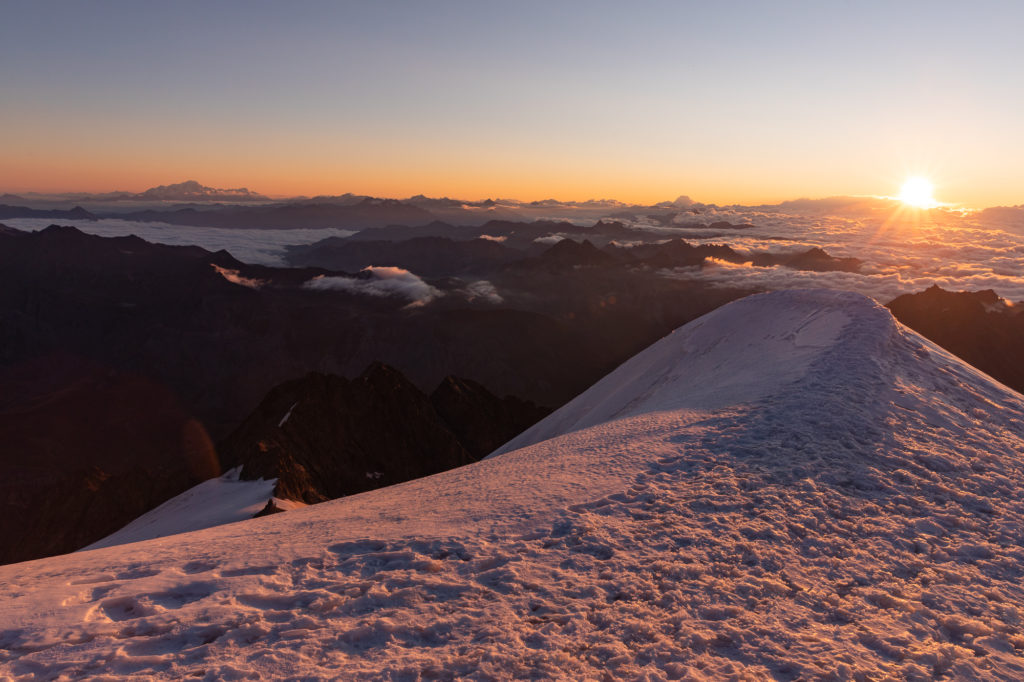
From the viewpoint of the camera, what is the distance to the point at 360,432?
85.8 metres

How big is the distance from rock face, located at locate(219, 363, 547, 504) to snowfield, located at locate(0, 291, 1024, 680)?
48.8m

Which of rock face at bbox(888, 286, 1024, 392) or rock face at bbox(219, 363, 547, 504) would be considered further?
rock face at bbox(888, 286, 1024, 392)

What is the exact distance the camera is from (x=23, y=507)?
8550 cm

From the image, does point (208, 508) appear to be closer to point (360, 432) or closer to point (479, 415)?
point (360, 432)

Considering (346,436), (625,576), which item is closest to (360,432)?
(346,436)

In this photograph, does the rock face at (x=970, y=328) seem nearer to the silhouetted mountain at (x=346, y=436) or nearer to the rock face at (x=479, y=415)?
the rock face at (x=479, y=415)

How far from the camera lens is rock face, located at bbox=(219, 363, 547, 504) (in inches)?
2557

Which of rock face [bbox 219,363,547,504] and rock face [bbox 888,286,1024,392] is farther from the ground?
rock face [bbox 888,286,1024,392]

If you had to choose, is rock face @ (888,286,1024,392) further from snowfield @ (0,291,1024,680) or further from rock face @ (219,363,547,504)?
snowfield @ (0,291,1024,680)

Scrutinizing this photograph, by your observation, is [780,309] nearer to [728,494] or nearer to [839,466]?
[839,466]

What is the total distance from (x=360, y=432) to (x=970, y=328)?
192448mm

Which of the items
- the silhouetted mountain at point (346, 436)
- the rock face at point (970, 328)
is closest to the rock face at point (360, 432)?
the silhouetted mountain at point (346, 436)

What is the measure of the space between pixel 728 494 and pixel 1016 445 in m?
8.03

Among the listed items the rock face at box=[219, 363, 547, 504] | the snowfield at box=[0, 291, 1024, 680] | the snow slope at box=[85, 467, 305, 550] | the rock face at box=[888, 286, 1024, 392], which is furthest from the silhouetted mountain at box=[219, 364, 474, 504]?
the rock face at box=[888, 286, 1024, 392]
